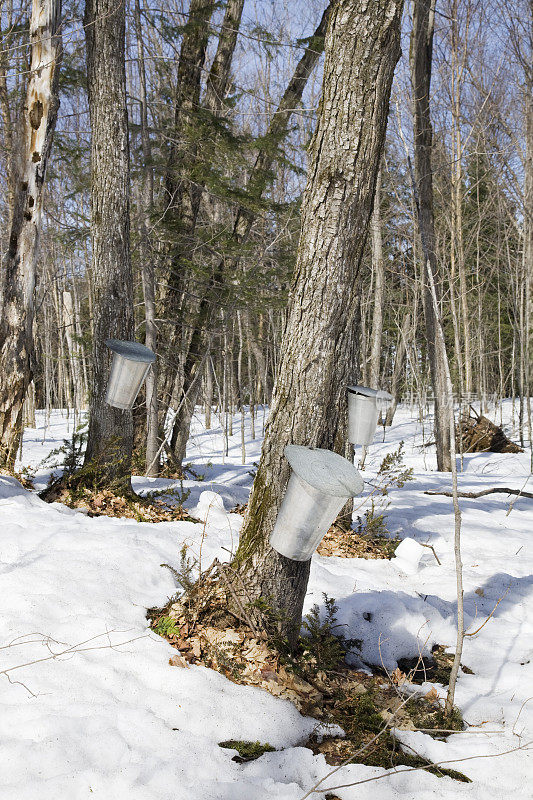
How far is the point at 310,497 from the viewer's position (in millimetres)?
2096

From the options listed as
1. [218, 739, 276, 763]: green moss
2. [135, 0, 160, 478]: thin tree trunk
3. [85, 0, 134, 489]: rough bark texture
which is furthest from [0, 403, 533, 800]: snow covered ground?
[135, 0, 160, 478]: thin tree trunk

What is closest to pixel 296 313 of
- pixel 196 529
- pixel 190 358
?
pixel 196 529

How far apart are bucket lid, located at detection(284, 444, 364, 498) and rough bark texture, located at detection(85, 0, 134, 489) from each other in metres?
2.57

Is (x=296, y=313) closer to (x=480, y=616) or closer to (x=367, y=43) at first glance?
(x=367, y=43)

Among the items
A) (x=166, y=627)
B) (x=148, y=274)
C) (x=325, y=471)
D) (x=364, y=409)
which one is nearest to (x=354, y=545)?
(x=364, y=409)

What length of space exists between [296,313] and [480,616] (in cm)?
229

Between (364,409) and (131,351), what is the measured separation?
1.66m

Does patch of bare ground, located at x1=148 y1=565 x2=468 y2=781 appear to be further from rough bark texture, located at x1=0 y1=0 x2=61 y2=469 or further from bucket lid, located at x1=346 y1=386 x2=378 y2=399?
rough bark texture, located at x1=0 y1=0 x2=61 y2=469

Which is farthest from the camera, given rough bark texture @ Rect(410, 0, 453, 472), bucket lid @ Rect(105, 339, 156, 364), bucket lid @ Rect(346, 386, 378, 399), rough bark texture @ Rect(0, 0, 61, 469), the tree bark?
rough bark texture @ Rect(410, 0, 453, 472)

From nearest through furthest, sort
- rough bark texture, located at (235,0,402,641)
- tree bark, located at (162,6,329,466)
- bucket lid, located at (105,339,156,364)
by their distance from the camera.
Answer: rough bark texture, located at (235,0,402,641)
bucket lid, located at (105,339,156,364)
tree bark, located at (162,6,329,466)

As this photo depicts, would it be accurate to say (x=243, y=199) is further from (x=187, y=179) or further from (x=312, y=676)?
(x=312, y=676)

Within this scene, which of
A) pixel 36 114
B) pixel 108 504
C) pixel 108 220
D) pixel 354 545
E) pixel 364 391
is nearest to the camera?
pixel 364 391

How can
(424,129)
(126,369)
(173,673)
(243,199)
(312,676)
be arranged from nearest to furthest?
(173,673)
(312,676)
(126,369)
(243,199)
(424,129)

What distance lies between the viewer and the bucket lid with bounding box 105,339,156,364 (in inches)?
140
